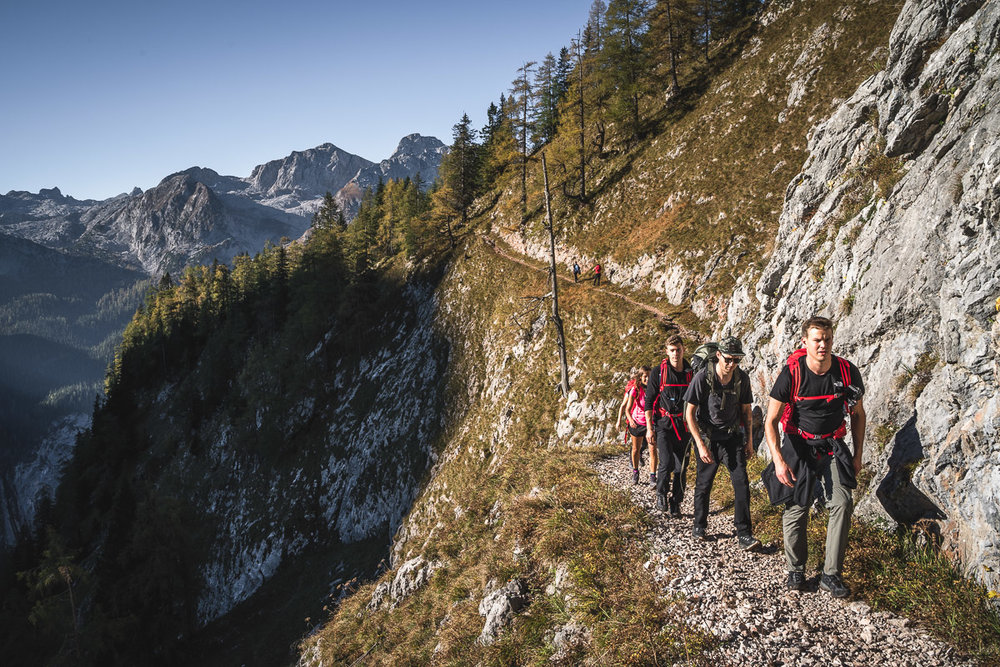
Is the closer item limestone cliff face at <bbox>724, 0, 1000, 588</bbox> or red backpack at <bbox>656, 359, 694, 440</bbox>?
limestone cliff face at <bbox>724, 0, 1000, 588</bbox>

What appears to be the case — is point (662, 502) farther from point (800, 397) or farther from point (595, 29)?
point (595, 29)

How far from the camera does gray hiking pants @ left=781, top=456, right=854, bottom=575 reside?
498 cm

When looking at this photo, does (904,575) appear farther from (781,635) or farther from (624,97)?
(624,97)

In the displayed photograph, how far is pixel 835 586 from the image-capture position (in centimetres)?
509

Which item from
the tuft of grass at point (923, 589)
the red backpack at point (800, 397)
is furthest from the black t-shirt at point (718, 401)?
the tuft of grass at point (923, 589)

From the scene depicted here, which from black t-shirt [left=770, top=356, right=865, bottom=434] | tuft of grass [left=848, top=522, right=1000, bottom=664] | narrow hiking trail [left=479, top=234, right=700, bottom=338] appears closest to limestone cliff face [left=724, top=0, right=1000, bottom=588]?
tuft of grass [left=848, top=522, right=1000, bottom=664]

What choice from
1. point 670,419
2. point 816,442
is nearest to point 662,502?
point 670,419

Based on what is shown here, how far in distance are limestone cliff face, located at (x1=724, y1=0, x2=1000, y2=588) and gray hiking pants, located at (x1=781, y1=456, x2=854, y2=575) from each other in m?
1.28

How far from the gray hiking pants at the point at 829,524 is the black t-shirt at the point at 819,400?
45 centimetres

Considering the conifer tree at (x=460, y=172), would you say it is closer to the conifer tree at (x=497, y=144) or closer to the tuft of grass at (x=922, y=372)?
the conifer tree at (x=497, y=144)

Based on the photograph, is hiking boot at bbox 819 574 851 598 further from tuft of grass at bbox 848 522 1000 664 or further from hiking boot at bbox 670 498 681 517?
hiking boot at bbox 670 498 681 517

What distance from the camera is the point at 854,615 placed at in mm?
4906

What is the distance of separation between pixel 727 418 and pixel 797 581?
2.05 m

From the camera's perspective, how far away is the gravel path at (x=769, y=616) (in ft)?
14.7
